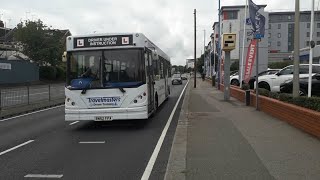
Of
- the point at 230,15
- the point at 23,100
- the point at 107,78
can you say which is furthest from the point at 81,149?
the point at 230,15

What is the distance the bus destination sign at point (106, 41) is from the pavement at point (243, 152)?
312 cm

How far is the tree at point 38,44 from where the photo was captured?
238ft

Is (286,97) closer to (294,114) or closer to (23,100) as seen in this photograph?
(294,114)

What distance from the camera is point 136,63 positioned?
14.2 m

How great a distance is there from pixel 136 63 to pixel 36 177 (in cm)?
700

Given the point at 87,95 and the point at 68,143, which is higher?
the point at 87,95

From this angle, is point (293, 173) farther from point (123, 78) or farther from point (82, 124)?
point (82, 124)

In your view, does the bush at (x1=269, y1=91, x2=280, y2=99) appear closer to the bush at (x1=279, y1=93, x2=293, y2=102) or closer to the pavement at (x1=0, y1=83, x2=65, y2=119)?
the bush at (x1=279, y1=93, x2=293, y2=102)

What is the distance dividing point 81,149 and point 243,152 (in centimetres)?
372

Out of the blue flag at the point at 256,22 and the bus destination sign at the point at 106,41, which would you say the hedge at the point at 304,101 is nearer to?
the blue flag at the point at 256,22

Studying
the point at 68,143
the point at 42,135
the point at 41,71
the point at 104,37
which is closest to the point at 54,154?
the point at 68,143

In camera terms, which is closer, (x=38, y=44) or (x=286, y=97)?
(x=286, y=97)

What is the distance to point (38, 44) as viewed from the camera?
7369 centimetres

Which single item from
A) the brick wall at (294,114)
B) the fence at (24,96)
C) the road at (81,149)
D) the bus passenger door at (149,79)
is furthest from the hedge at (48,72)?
the bus passenger door at (149,79)
